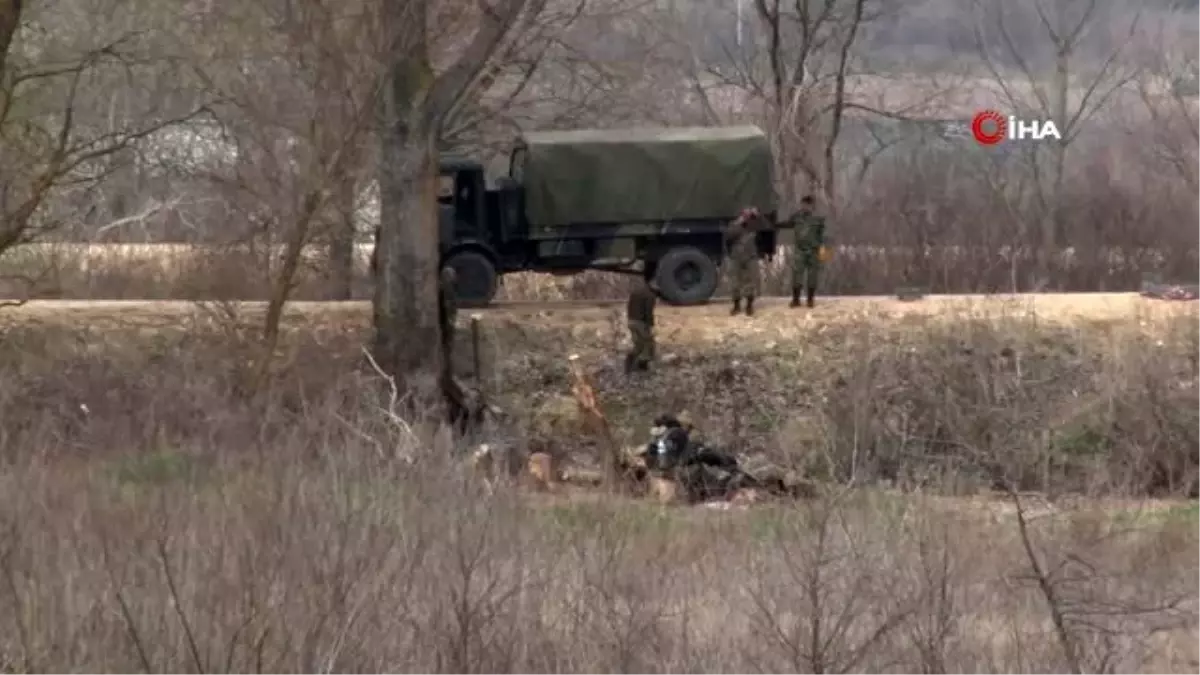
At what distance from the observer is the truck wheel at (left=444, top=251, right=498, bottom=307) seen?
84.7ft

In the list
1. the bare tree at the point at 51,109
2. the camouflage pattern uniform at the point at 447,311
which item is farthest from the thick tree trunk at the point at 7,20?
the camouflage pattern uniform at the point at 447,311

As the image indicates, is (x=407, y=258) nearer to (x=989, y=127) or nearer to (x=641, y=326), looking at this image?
(x=641, y=326)

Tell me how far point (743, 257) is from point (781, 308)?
66.2 inches

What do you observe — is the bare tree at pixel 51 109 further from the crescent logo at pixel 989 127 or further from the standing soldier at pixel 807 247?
the crescent logo at pixel 989 127

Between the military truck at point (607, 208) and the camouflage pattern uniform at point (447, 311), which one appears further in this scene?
the military truck at point (607, 208)

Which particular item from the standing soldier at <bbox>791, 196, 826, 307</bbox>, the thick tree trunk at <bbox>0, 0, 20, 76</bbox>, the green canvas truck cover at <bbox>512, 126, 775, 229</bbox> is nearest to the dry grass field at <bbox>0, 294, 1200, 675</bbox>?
the thick tree trunk at <bbox>0, 0, 20, 76</bbox>

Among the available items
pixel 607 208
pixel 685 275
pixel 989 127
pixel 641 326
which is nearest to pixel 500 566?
pixel 641 326

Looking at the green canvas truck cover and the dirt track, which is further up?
the green canvas truck cover

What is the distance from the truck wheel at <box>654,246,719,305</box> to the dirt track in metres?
0.21

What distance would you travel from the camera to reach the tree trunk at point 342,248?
1006 inches

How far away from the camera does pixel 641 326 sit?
83.3ft

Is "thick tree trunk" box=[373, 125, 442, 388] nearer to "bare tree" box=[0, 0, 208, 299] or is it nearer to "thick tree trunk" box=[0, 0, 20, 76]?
"bare tree" box=[0, 0, 208, 299]

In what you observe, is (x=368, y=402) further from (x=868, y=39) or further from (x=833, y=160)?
(x=868, y=39)

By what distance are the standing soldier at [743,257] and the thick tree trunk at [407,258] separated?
3.95m
